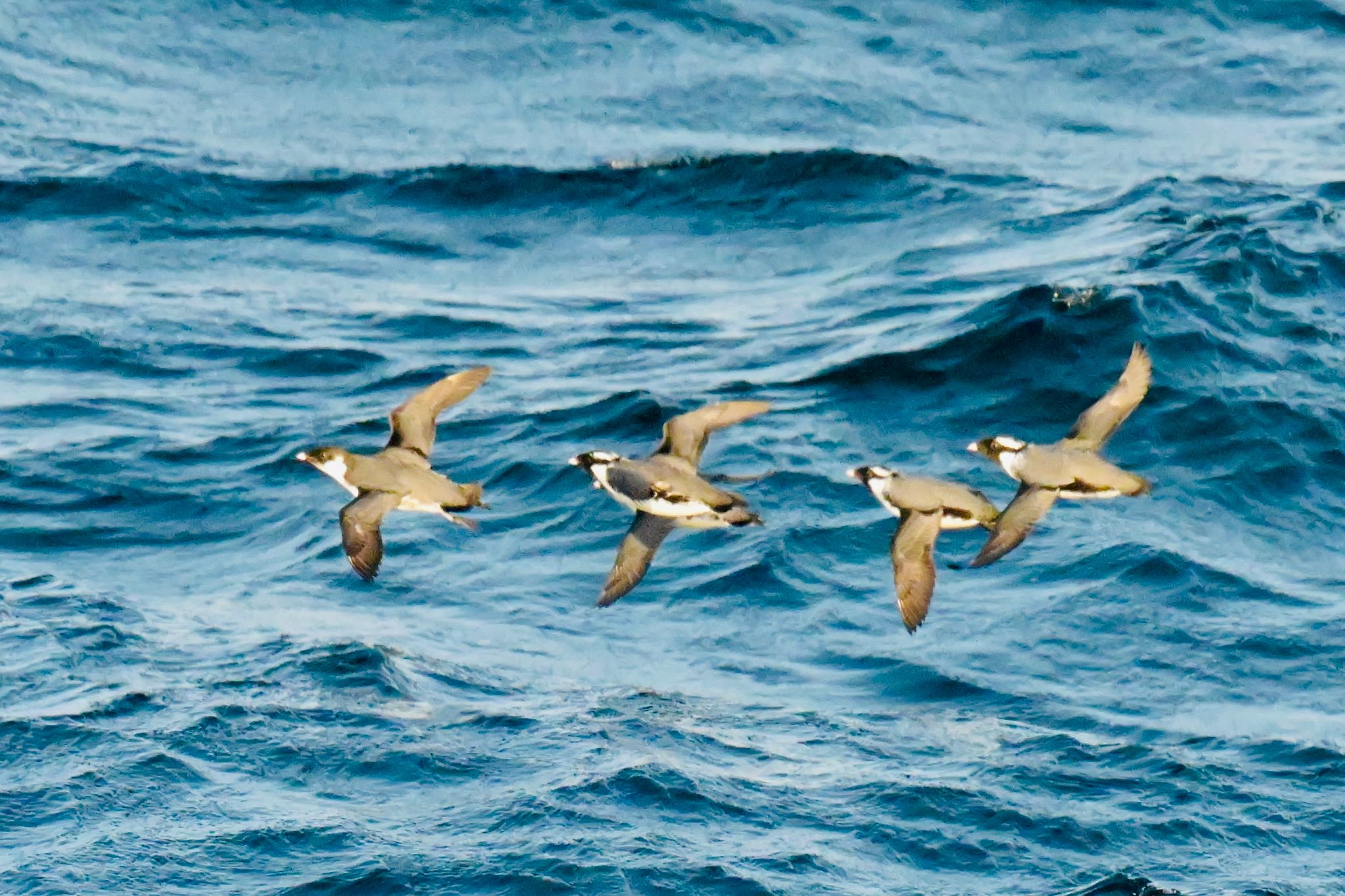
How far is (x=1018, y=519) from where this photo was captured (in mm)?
11781

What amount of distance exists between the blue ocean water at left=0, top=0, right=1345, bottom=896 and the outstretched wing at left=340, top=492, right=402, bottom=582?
6.08 ft

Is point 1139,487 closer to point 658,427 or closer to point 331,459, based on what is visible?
point 331,459

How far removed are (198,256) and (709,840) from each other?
471 inches

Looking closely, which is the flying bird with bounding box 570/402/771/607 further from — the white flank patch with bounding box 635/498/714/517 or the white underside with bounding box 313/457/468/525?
the white underside with bounding box 313/457/468/525

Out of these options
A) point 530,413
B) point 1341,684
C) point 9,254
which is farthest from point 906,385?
point 9,254

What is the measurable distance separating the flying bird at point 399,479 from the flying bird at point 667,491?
0.80 meters

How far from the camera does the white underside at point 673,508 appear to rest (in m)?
12.1

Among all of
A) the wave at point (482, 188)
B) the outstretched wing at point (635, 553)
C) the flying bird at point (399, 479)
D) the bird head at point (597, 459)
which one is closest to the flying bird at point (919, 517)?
the outstretched wing at point (635, 553)

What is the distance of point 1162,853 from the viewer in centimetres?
1262

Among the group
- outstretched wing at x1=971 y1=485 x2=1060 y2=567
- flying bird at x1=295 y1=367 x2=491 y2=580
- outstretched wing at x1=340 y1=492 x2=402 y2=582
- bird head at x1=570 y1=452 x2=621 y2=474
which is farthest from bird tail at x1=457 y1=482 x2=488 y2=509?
outstretched wing at x1=971 y1=485 x2=1060 y2=567

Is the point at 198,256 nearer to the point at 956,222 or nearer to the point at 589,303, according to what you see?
the point at 589,303

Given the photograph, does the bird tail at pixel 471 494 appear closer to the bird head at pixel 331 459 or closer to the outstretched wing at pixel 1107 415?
the bird head at pixel 331 459

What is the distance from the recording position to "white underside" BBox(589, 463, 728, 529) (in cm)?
1215

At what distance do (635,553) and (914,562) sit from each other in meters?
1.72
